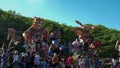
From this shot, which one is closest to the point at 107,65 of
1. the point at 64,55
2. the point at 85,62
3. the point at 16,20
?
the point at 64,55

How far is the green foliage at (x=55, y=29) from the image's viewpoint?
35094 mm

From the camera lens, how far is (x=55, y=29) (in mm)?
40312

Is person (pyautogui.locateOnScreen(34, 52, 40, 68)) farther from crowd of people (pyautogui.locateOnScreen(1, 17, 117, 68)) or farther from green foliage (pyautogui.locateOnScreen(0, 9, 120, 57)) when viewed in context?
green foliage (pyautogui.locateOnScreen(0, 9, 120, 57))

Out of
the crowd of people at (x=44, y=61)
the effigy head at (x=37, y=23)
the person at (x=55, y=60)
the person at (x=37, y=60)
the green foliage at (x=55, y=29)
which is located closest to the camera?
the person at (x=37, y=60)

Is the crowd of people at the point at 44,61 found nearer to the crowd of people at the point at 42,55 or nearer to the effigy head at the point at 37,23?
the crowd of people at the point at 42,55

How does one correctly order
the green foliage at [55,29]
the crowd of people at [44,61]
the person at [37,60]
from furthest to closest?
1. the green foliage at [55,29]
2. the crowd of people at [44,61]
3. the person at [37,60]

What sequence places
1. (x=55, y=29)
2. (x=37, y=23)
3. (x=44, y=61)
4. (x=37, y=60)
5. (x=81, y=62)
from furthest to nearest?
(x=55, y=29) < (x=81, y=62) < (x=44, y=61) < (x=37, y=23) < (x=37, y=60)

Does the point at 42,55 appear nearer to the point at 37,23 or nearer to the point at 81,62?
the point at 37,23

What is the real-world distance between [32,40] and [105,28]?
30945 mm

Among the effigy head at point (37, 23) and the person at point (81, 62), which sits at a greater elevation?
the effigy head at point (37, 23)

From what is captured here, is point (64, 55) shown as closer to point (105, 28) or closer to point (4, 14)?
point (4, 14)

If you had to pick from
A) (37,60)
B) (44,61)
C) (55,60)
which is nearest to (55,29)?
(55,60)

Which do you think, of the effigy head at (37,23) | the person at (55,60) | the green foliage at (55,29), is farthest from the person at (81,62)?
the green foliage at (55,29)

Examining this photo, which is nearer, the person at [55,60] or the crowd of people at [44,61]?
the crowd of people at [44,61]
